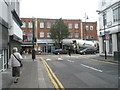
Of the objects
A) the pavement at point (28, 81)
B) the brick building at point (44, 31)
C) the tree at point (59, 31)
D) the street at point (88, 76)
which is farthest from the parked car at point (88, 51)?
the pavement at point (28, 81)

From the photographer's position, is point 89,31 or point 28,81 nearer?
point 28,81

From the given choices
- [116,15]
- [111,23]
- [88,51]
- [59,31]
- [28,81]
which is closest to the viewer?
[28,81]

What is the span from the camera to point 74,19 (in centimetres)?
6228

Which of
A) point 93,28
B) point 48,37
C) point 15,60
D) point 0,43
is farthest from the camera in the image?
point 93,28

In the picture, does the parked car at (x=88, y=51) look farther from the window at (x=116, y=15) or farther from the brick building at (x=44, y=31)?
the window at (x=116, y=15)

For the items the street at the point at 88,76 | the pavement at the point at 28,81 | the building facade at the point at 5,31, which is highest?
the building facade at the point at 5,31

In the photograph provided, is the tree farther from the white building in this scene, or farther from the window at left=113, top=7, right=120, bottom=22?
the window at left=113, top=7, right=120, bottom=22

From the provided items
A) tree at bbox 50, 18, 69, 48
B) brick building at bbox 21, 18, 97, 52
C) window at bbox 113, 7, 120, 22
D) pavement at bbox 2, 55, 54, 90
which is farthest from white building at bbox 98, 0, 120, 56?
brick building at bbox 21, 18, 97, 52

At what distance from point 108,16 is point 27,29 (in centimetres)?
3677

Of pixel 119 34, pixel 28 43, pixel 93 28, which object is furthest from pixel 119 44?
pixel 93 28

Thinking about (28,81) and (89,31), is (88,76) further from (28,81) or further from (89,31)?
(89,31)

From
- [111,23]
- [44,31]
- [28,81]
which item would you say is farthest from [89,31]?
[28,81]

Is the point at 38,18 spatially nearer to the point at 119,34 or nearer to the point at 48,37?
the point at 48,37

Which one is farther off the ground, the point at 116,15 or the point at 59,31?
the point at 59,31
